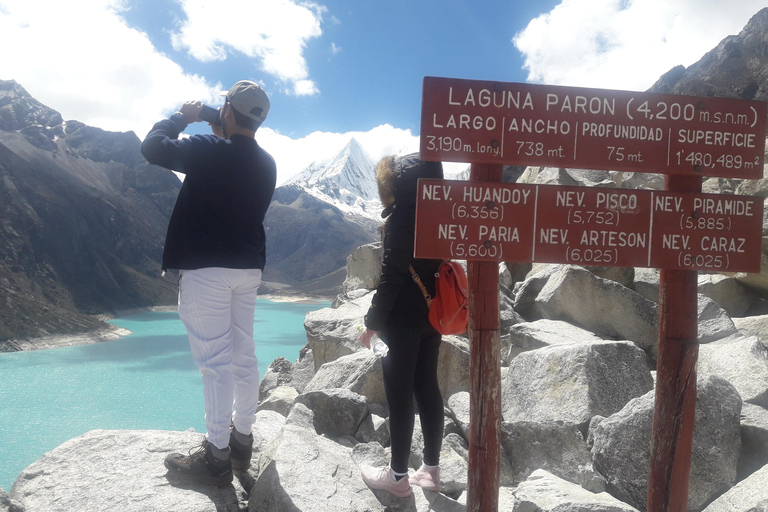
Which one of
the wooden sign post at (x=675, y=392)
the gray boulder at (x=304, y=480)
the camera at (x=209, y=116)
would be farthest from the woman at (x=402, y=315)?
the wooden sign post at (x=675, y=392)

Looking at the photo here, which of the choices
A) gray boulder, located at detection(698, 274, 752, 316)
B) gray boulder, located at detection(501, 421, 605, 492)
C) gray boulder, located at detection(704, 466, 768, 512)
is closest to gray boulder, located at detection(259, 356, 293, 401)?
gray boulder, located at detection(501, 421, 605, 492)

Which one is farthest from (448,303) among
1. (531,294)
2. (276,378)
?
(276,378)

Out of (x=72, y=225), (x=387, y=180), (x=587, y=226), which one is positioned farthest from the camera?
(x=72, y=225)

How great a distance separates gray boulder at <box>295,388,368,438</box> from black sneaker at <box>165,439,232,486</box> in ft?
4.88

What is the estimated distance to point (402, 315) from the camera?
281cm

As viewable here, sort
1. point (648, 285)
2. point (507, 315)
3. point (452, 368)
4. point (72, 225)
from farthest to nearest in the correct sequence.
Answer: point (72, 225)
point (648, 285)
point (507, 315)
point (452, 368)

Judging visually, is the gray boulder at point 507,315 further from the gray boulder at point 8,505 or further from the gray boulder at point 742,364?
the gray boulder at point 8,505

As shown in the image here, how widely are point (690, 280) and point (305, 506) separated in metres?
2.37

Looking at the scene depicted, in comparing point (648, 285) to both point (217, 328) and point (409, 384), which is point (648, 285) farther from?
point (217, 328)

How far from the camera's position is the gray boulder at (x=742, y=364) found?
3.99 m

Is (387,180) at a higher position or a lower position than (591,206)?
higher

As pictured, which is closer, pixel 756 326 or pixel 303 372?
A: pixel 756 326

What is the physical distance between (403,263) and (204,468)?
1.57 meters

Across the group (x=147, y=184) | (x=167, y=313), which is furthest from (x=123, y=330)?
(x=147, y=184)
